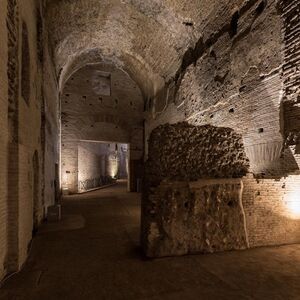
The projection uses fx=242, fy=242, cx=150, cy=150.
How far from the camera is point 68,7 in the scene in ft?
29.9

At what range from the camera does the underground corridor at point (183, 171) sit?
374 cm

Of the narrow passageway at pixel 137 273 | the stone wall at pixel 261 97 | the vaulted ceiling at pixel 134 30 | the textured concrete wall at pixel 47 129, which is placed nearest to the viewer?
the narrow passageway at pixel 137 273

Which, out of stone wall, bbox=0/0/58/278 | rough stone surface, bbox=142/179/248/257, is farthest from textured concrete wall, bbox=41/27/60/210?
rough stone surface, bbox=142/179/248/257

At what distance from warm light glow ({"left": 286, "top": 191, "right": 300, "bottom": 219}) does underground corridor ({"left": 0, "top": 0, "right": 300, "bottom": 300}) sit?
31 millimetres

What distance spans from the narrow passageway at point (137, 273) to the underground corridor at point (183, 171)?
28 mm

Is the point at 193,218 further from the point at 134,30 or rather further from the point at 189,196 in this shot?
the point at 134,30

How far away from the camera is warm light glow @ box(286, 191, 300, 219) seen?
17.4 feet

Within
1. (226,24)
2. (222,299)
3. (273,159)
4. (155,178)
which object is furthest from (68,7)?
(222,299)

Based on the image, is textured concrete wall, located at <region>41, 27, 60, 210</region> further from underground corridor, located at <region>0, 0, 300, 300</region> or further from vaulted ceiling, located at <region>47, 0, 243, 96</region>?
vaulted ceiling, located at <region>47, 0, 243, 96</region>

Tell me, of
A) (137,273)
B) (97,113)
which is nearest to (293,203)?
(137,273)

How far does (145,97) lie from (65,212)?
997 centimetres

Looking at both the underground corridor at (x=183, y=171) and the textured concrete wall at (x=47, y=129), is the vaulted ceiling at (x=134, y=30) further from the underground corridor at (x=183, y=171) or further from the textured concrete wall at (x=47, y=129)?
the textured concrete wall at (x=47, y=129)

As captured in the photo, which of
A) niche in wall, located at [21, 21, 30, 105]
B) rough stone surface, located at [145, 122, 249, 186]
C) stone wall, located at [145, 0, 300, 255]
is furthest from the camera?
niche in wall, located at [21, 21, 30, 105]

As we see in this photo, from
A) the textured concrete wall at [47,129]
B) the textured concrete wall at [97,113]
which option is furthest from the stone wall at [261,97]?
the textured concrete wall at [97,113]
